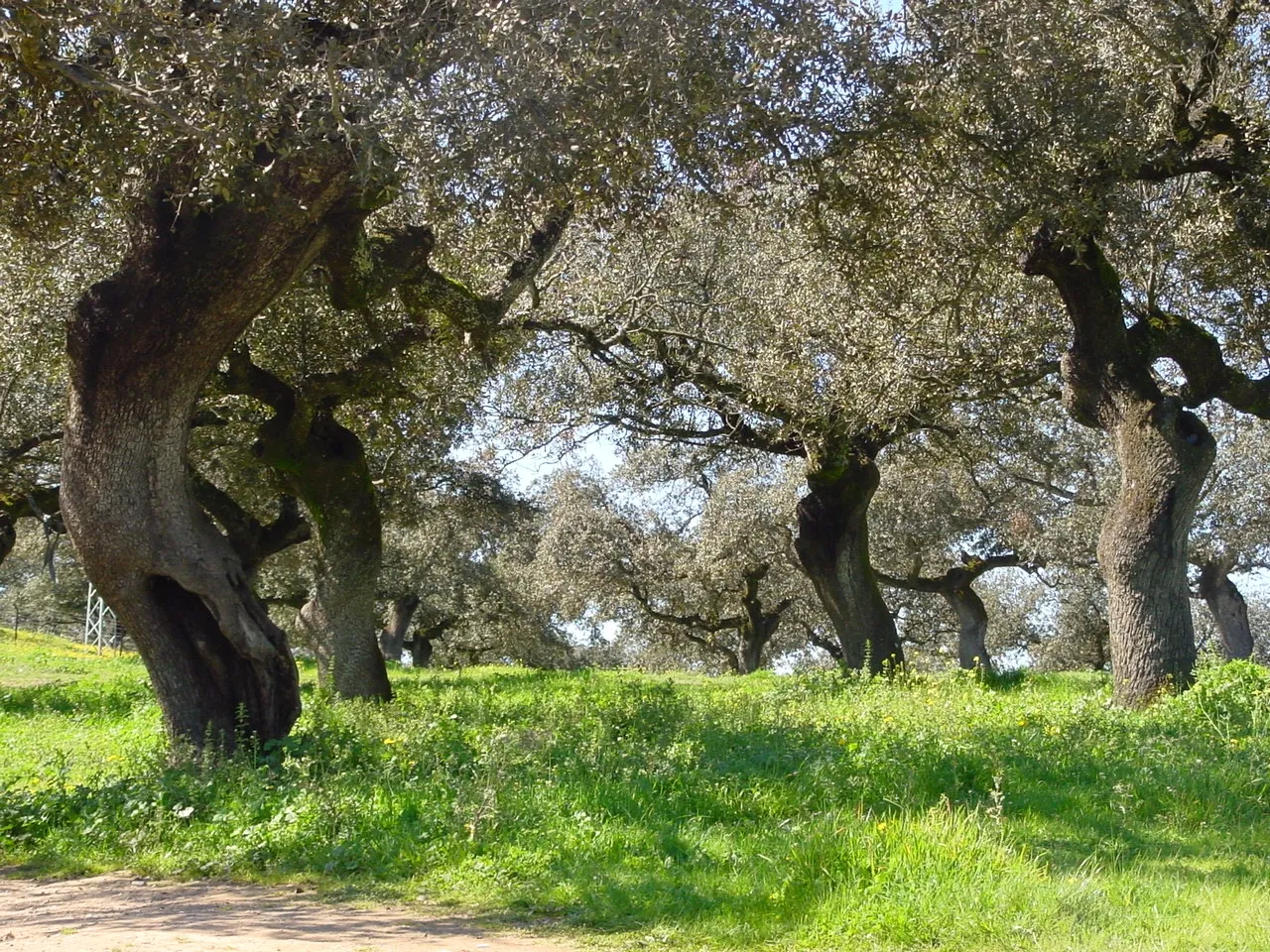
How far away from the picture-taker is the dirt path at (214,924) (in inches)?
193

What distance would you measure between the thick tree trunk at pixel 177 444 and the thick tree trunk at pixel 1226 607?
2742 centimetres

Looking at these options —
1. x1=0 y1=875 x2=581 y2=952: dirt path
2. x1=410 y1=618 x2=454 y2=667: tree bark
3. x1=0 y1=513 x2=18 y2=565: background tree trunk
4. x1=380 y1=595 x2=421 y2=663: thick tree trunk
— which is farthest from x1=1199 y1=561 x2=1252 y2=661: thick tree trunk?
x1=0 y1=875 x2=581 y2=952: dirt path

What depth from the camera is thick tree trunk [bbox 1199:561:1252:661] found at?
2989 centimetres

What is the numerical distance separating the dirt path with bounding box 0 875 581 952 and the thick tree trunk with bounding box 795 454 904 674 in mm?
12789

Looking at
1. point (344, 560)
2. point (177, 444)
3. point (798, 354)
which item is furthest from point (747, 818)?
point (798, 354)

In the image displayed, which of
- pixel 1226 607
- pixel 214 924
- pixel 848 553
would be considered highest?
pixel 848 553

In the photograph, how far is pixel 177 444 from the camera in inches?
358

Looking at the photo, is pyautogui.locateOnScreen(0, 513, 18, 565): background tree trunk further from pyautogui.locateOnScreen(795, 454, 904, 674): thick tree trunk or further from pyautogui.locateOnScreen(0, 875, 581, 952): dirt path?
pyautogui.locateOnScreen(0, 875, 581, 952): dirt path

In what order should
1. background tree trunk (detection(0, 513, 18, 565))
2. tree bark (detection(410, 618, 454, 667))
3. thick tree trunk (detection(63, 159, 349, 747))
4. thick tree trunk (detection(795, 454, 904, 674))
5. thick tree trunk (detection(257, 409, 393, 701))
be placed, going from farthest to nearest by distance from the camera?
tree bark (detection(410, 618, 454, 667))
background tree trunk (detection(0, 513, 18, 565))
thick tree trunk (detection(795, 454, 904, 674))
thick tree trunk (detection(257, 409, 393, 701))
thick tree trunk (detection(63, 159, 349, 747))

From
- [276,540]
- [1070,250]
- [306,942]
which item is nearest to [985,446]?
[1070,250]

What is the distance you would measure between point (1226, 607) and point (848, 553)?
61.9 feet

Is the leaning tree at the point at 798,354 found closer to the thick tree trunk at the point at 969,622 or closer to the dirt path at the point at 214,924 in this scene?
the dirt path at the point at 214,924

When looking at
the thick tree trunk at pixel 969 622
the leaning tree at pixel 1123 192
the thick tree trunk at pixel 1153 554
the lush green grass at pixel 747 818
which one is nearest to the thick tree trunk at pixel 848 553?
the leaning tree at pixel 1123 192

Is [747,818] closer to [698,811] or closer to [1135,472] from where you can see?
[698,811]
